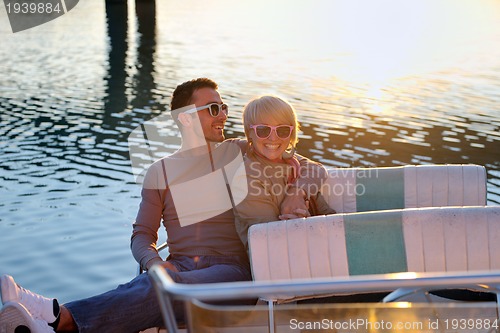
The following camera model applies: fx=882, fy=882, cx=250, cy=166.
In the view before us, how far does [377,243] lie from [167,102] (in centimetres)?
1038

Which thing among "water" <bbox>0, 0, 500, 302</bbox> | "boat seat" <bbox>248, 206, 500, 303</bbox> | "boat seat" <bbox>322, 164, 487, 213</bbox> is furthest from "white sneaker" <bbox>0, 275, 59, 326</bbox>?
"water" <bbox>0, 0, 500, 302</bbox>

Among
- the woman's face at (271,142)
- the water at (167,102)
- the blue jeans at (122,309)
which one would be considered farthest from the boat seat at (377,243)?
the water at (167,102)

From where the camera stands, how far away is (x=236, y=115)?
12523mm

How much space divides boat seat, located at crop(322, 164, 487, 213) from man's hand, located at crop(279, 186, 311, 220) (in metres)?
0.46

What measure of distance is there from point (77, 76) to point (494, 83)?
25.1 ft

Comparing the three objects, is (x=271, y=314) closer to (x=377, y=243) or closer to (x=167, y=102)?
(x=377, y=243)

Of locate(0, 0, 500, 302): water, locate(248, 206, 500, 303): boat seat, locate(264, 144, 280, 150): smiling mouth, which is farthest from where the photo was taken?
locate(0, 0, 500, 302): water

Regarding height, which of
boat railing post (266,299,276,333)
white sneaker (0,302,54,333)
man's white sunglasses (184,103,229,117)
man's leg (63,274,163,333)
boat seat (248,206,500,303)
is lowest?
man's leg (63,274,163,333)

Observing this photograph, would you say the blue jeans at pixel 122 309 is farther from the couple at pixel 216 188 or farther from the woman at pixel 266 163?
the woman at pixel 266 163

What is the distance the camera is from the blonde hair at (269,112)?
4.06 metres

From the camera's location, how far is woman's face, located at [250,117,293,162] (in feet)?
13.3

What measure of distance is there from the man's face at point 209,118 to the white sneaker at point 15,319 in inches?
54.2

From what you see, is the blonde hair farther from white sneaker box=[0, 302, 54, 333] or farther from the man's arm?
white sneaker box=[0, 302, 54, 333]

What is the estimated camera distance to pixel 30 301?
3.48 meters
